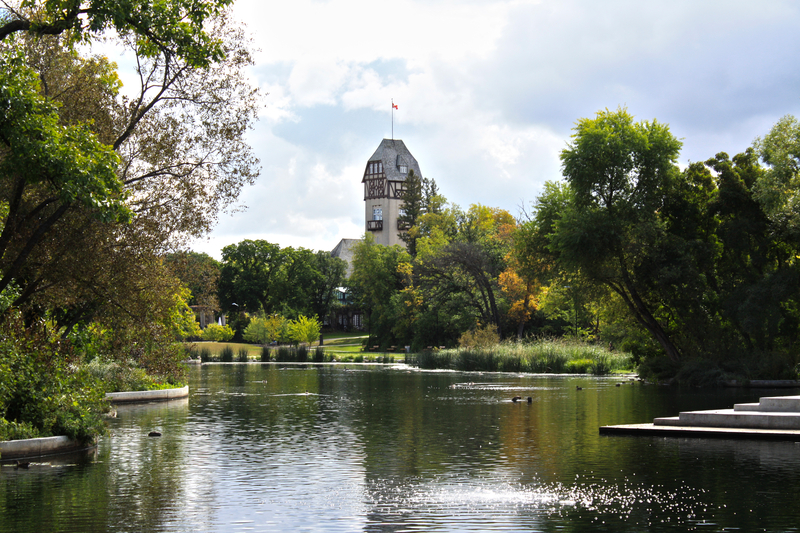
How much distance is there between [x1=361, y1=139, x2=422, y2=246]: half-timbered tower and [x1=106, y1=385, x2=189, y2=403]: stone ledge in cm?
9343

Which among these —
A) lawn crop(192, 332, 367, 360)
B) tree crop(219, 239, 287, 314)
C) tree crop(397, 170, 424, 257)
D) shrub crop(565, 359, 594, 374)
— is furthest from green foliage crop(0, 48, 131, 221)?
tree crop(397, 170, 424, 257)

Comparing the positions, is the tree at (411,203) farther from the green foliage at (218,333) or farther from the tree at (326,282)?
the green foliage at (218,333)

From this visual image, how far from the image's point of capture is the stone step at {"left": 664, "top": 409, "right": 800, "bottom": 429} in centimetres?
1600

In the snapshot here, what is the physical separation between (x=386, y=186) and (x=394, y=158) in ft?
17.2

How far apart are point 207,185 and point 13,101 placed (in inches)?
303

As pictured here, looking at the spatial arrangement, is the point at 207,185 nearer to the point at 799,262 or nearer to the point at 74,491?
the point at 74,491

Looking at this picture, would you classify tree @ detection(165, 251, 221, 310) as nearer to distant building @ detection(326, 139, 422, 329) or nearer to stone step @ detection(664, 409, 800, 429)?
stone step @ detection(664, 409, 800, 429)

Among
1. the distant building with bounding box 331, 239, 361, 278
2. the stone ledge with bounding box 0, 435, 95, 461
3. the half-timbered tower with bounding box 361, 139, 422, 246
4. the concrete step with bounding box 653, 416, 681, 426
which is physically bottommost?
the concrete step with bounding box 653, 416, 681, 426

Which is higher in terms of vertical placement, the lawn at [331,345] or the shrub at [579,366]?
the lawn at [331,345]

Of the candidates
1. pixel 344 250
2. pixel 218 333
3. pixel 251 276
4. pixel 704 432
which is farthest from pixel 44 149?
pixel 344 250

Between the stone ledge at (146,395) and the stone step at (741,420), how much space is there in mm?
16634

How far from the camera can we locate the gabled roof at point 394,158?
123250 millimetres

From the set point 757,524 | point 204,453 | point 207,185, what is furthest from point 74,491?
point 207,185

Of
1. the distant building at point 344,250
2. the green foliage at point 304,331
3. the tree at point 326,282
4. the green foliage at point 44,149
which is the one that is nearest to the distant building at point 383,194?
the tree at point 326,282
